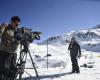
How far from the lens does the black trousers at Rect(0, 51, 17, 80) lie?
21.2 ft

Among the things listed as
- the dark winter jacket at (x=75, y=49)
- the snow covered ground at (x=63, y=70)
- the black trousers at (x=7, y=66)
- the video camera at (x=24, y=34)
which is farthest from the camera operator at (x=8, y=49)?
the dark winter jacket at (x=75, y=49)

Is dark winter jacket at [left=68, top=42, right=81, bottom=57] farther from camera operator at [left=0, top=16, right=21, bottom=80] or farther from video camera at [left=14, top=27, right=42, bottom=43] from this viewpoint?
→ camera operator at [left=0, top=16, right=21, bottom=80]

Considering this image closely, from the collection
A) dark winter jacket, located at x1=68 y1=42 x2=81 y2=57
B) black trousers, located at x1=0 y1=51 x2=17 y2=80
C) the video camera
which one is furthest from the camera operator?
dark winter jacket, located at x1=68 y1=42 x2=81 y2=57

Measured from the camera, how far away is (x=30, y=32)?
6.82 metres

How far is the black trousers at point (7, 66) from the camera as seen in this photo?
21.2 ft

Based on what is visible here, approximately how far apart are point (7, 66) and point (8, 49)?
0.47 meters

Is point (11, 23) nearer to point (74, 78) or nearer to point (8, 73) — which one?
point (8, 73)

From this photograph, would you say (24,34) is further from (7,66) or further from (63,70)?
(63,70)

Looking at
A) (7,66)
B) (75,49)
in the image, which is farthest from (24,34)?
(75,49)

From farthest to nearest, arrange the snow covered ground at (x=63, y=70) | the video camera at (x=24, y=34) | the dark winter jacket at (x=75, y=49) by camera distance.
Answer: the dark winter jacket at (x=75, y=49)
the snow covered ground at (x=63, y=70)
the video camera at (x=24, y=34)

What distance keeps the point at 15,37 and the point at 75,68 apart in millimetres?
7115

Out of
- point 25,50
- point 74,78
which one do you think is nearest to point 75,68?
point 74,78

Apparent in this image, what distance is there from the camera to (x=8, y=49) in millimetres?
6473

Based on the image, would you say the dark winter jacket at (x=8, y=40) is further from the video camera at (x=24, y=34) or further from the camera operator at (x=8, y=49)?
the video camera at (x=24, y=34)
